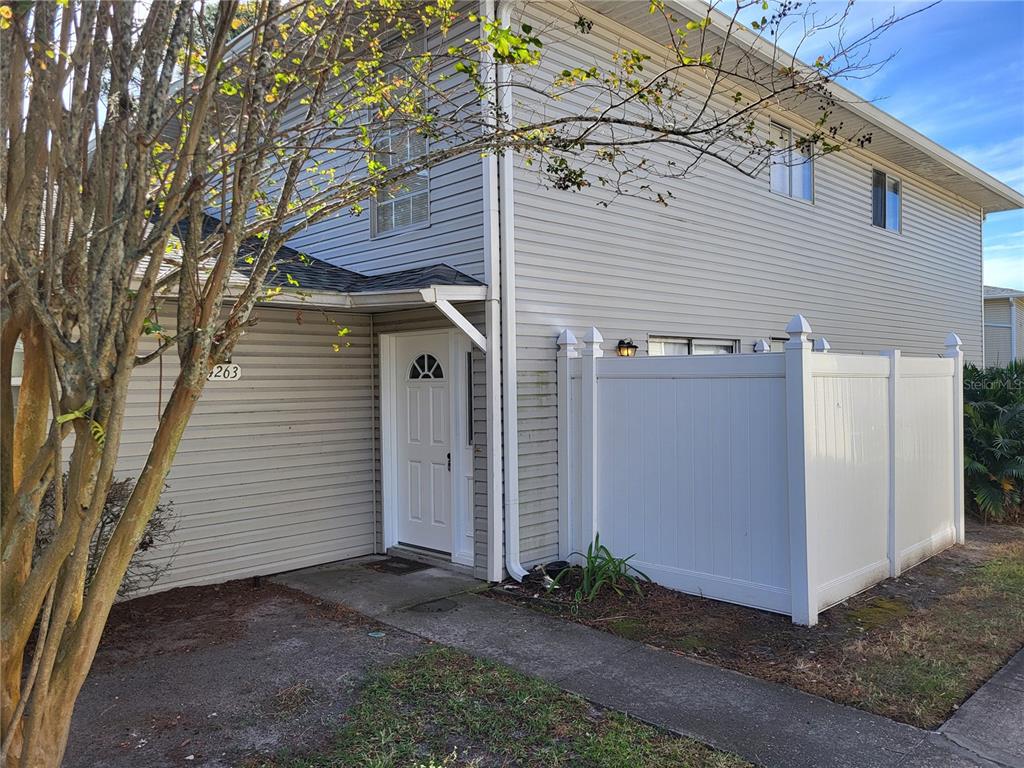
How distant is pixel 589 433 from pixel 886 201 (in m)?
8.13

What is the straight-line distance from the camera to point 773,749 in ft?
11.2

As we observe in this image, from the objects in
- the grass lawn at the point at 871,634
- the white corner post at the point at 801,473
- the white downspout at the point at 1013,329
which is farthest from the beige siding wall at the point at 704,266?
the white downspout at the point at 1013,329

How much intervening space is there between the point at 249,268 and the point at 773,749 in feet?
17.0

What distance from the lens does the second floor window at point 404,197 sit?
6832 millimetres

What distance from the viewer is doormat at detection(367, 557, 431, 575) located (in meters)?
6.79

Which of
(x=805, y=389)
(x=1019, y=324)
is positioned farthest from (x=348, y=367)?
(x=1019, y=324)

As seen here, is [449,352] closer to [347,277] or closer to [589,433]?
[347,277]

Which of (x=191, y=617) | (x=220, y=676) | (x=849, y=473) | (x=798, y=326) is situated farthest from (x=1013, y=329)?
(x=220, y=676)

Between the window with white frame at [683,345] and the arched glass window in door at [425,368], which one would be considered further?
the window with white frame at [683,345]

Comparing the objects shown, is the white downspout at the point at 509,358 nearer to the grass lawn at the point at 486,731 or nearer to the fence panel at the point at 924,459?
the grass lawn at the point at 486,731

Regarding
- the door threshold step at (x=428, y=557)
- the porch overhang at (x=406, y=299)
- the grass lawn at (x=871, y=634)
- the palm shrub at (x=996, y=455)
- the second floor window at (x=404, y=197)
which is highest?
the second floor window at (x=404, y=197)

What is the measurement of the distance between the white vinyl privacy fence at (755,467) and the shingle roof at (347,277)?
1.30 meters

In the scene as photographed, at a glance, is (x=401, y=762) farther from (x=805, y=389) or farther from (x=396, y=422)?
(x=396, y=422)

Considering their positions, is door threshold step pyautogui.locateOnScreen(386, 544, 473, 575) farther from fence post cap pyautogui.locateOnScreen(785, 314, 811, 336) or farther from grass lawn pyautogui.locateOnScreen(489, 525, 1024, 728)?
fence post cap pyautogui.locateOnScreen(785, 314, 811, 336)
